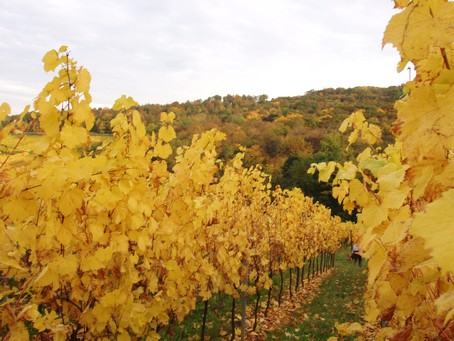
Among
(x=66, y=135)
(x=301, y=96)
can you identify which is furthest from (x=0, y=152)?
(x=301, y=96)

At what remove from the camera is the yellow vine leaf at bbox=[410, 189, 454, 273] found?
0.40 metres

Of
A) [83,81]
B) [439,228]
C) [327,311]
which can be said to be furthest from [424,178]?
[327,311]

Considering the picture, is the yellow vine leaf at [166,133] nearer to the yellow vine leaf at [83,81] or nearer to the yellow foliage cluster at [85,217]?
the yellow foliage cluster at [85,217]

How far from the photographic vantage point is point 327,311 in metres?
9.44

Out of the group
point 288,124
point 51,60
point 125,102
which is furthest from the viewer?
point 288,124

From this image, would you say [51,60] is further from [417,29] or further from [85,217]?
[417,29]

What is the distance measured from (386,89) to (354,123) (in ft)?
342

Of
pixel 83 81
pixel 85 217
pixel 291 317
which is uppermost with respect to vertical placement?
pixel 83 81

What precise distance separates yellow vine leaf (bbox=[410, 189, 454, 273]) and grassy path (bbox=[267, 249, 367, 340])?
7016 millimetres

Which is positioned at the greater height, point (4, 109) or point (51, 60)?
point (51, 60)

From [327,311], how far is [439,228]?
396 inches

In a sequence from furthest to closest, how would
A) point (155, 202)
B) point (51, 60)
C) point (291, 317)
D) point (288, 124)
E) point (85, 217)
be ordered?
point (288, 124) < point (291, 317) < point (155, 202) < point (85, 217) < point (51, 60)

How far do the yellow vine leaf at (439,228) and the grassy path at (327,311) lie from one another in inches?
276

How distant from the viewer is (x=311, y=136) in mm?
59281
